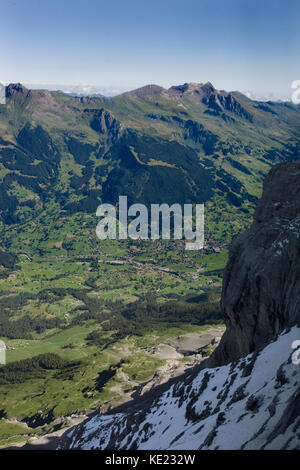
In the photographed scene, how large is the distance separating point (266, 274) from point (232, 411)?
86.0ft

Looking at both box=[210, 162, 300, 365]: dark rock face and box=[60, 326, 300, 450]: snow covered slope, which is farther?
box=[210, 162, 300, 365]: dark rock face

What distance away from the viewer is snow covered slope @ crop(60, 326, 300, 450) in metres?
38.1

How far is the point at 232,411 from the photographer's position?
4969 centimetres

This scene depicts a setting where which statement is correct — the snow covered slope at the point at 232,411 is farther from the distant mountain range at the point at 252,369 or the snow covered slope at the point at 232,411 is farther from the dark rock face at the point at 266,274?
the dark rock face at the point at 266,274

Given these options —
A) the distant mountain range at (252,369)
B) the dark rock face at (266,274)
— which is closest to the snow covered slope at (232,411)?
the distant mountain range at (252,369)

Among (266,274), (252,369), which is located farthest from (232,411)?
(266,274)

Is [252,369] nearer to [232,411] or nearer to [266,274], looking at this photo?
[232,411]

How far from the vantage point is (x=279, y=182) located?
269 feet

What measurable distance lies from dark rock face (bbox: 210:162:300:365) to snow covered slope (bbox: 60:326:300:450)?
6.82 m

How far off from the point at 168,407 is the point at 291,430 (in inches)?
1942

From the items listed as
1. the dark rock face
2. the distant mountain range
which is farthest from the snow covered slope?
the dark rock face

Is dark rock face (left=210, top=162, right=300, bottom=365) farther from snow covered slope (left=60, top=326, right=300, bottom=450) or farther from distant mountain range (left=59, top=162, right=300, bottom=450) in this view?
snow covered slope (left=60, top=326, right=300, bottom=450)
